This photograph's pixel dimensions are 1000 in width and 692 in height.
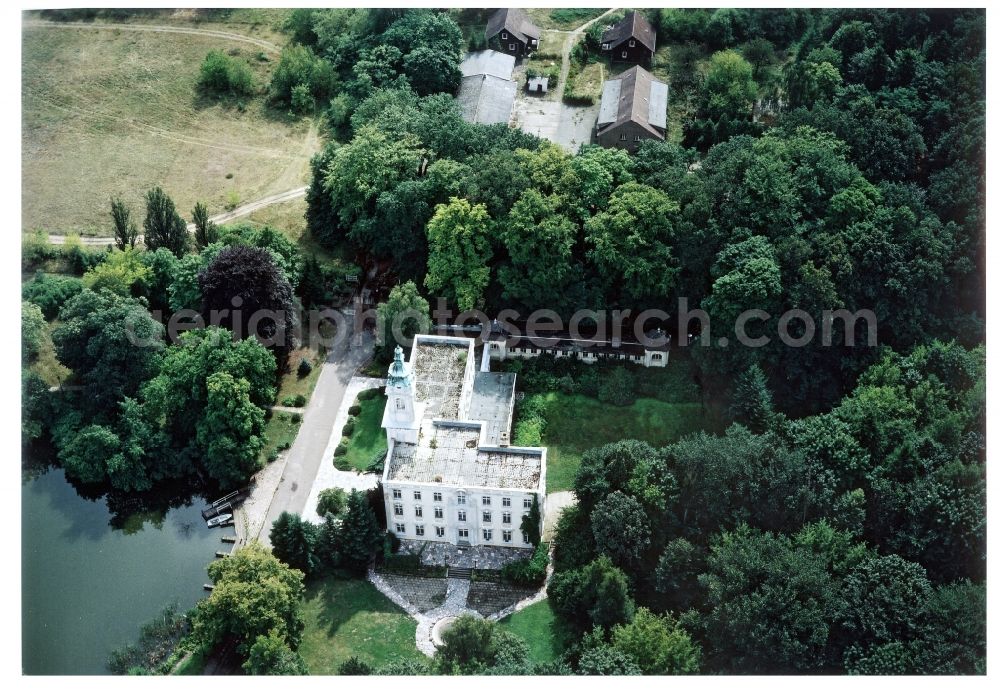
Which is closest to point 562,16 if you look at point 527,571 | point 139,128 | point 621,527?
point 139,128

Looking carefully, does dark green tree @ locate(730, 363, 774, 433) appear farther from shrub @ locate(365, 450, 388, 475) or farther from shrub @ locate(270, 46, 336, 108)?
shrub @ locate(270, 46, 336, 108)

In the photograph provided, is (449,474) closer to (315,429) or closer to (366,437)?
(366,437)

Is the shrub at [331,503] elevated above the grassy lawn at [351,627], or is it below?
above

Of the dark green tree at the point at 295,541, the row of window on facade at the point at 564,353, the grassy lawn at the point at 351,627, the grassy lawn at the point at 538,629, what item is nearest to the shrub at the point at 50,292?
the dark green tree at the point at 295,541

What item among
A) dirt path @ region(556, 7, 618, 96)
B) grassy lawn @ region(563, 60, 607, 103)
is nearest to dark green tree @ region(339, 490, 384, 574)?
grassy lawn @ region(563, 60, 607, 103)

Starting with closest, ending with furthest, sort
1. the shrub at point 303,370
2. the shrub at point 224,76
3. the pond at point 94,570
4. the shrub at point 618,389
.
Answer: the pond at point 94,570
the shrub at point 618,389
the shrub at point 303,370
the shrub at point 224,76

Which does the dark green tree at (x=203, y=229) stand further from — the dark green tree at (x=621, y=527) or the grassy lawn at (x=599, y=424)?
the dark green tree at (x=621, y=527)

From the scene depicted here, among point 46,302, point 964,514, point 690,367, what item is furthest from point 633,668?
point 46,302
